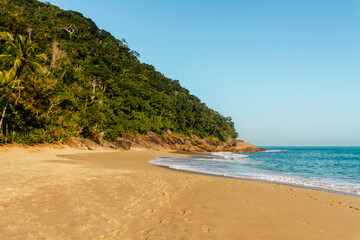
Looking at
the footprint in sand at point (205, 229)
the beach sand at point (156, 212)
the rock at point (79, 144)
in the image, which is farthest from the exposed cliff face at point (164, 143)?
the footprint in sand at point (205, 229)

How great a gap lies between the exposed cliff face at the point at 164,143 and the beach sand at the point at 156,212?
931 inches

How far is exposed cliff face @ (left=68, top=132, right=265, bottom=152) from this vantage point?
103 ft

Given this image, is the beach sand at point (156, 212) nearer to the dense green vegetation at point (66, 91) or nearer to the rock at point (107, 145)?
the dense green vegetation at point (66, 91)

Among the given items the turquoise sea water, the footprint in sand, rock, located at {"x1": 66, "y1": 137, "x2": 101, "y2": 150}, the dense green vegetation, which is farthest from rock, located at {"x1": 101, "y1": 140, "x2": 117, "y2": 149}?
the footprint in sand

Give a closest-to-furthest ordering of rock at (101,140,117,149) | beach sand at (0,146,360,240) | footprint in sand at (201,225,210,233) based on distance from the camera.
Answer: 1. beach sand at (0,146,360,240)
2. footprint in sand at (201,225,210,233)
3. rock at (101,140,117,149)

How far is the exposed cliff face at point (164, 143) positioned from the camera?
31.5 m

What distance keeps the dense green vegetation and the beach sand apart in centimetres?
1749

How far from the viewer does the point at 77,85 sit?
3950cm

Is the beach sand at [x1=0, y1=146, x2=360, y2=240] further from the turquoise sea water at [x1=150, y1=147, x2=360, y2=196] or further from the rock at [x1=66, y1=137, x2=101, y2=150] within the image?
the rock at [x1=66, y1=137, x2=101, y2=150]

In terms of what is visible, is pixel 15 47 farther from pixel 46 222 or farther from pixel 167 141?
pixel 167 141

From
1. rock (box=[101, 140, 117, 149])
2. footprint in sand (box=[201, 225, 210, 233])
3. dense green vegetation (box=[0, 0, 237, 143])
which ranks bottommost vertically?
footprint in sand (box=[201, 225, 210, 233])

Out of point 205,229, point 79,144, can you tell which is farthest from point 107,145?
point 205,229

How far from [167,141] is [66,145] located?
36265 millimetres

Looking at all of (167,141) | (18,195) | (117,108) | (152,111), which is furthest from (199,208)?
(152,111)
